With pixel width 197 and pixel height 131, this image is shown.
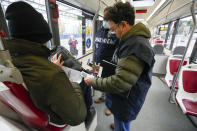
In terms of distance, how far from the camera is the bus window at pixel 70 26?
2254 millimetres

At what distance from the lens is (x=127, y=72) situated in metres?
0.74

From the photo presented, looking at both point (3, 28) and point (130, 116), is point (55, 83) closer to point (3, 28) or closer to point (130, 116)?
point (130, 116)

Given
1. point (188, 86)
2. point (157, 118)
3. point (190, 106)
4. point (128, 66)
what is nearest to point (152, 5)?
point (188, 86)

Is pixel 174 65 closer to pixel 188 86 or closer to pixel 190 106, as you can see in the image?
pixel 188 86

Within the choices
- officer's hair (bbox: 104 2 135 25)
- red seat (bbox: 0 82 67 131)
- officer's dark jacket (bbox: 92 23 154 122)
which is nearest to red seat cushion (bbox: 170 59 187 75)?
officer's dark jacket (bbox: 92 23 154 122)

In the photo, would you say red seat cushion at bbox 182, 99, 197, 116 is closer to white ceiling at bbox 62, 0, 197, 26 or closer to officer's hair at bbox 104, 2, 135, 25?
officer's hair at bbox 104, 2, 135, 25

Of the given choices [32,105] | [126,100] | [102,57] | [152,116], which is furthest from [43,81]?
[152,116]

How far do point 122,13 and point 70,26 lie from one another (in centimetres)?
209

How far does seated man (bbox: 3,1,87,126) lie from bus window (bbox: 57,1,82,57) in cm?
176

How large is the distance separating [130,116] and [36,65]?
3.18 ft

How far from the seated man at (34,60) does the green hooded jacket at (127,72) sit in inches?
13.8

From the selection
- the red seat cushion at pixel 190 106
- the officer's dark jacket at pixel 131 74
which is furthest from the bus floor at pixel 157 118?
the officer's dark jacket at pixel 131 74

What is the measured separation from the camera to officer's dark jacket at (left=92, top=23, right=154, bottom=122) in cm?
73

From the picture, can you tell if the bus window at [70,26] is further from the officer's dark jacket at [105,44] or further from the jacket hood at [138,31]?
the jacket hood at [138,31]
